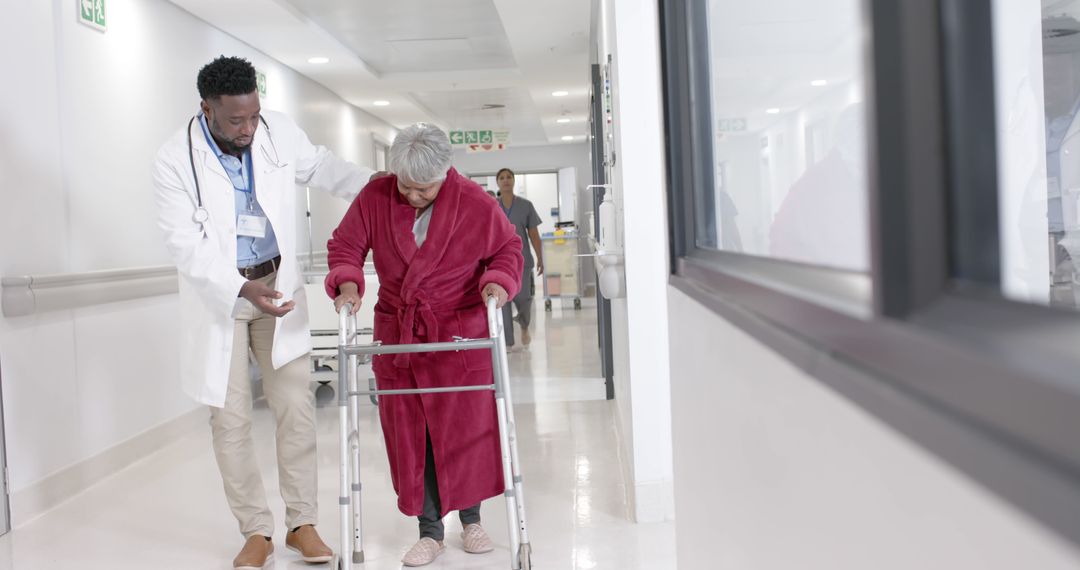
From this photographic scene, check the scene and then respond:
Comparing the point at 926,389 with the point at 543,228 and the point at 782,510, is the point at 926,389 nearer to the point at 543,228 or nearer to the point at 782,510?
the point at 782,510

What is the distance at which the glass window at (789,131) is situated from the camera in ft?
3.36

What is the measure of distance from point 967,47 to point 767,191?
0.96 m

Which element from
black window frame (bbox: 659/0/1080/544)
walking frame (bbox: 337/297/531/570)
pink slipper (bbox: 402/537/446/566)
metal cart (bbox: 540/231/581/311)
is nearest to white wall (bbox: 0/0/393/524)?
pink slipper (bbox: 402/537/446/566)

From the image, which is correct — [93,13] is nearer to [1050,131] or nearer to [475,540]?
[475,540]

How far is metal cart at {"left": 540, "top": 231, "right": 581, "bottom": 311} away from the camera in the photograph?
13789mm

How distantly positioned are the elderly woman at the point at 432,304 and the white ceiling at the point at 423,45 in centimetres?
385

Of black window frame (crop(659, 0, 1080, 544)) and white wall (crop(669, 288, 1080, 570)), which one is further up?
black window frame (crop(659, 0, 1080, 544))

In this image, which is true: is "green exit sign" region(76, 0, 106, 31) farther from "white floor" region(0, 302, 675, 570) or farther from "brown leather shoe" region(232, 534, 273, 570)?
"brown leather shoe" region(232, 534, 273, 570)

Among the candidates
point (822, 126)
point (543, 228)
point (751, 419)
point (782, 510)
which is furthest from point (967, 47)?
point (543, 228)

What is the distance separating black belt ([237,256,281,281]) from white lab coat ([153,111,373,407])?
0.22 ft

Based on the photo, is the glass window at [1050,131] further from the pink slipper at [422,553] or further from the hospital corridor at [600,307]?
the pink slipper at [422,553]

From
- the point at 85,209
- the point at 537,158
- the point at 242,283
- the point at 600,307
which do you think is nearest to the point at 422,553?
the point at 242,283

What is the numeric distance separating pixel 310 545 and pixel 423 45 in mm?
6944

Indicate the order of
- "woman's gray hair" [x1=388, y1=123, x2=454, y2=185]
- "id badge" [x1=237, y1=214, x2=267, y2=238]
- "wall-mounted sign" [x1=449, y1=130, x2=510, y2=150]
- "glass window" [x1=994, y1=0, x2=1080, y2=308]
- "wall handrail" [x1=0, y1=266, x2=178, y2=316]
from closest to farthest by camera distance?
1. "glass window" [x1=994, y1=0, x2=1080, y2=308]
2. "woman's gray hair" [x1=388, y1=123, x2=454, y2=185]
3. "id badge" [x1=237, y1=214, x2=267, y2=238]
4. "wall handrail" [x1=0, y1=266, x2=178, y2=316]
5. "wall-mounted sign" [x1=449, y1=130, x2=510, y2=150]
